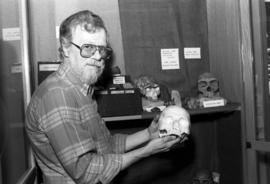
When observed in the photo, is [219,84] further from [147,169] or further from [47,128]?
[47,128]

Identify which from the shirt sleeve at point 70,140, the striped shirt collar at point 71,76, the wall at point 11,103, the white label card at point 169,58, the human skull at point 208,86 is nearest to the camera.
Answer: the shirt sleeve at point 70,140

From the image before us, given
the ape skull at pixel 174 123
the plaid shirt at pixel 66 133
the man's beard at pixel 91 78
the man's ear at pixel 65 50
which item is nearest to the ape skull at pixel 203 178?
the ape skull at pixel 174 123

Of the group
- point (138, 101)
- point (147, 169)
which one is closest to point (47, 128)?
point (138, 101)

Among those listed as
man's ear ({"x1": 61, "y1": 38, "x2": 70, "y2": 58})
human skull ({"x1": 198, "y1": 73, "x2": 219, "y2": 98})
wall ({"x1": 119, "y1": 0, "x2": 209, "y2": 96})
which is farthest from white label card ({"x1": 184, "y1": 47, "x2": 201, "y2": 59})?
man's ear ({"x1": 61, "y1": 38, "x2": 70, "y2": 58})

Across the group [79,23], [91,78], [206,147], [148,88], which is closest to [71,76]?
[91,78]

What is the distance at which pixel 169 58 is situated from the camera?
7.31 ft

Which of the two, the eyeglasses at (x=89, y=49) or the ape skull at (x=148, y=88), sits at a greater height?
the eyeglasses at (x=89, y=49)

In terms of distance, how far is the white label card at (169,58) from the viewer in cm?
222

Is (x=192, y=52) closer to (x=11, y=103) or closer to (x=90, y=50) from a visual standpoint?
(x=90, y=50)

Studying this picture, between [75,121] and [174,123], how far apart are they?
402 mm

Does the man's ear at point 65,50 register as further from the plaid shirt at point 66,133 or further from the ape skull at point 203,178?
the ape skull at point 203,178

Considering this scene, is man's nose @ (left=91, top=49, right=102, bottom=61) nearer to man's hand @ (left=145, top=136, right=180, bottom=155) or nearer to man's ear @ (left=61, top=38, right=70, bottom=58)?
man's ear @ (left=61, top=38, right=70, bottom=58)

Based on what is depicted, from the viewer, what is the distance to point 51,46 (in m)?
2.03

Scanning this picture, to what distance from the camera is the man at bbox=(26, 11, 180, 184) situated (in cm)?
119
